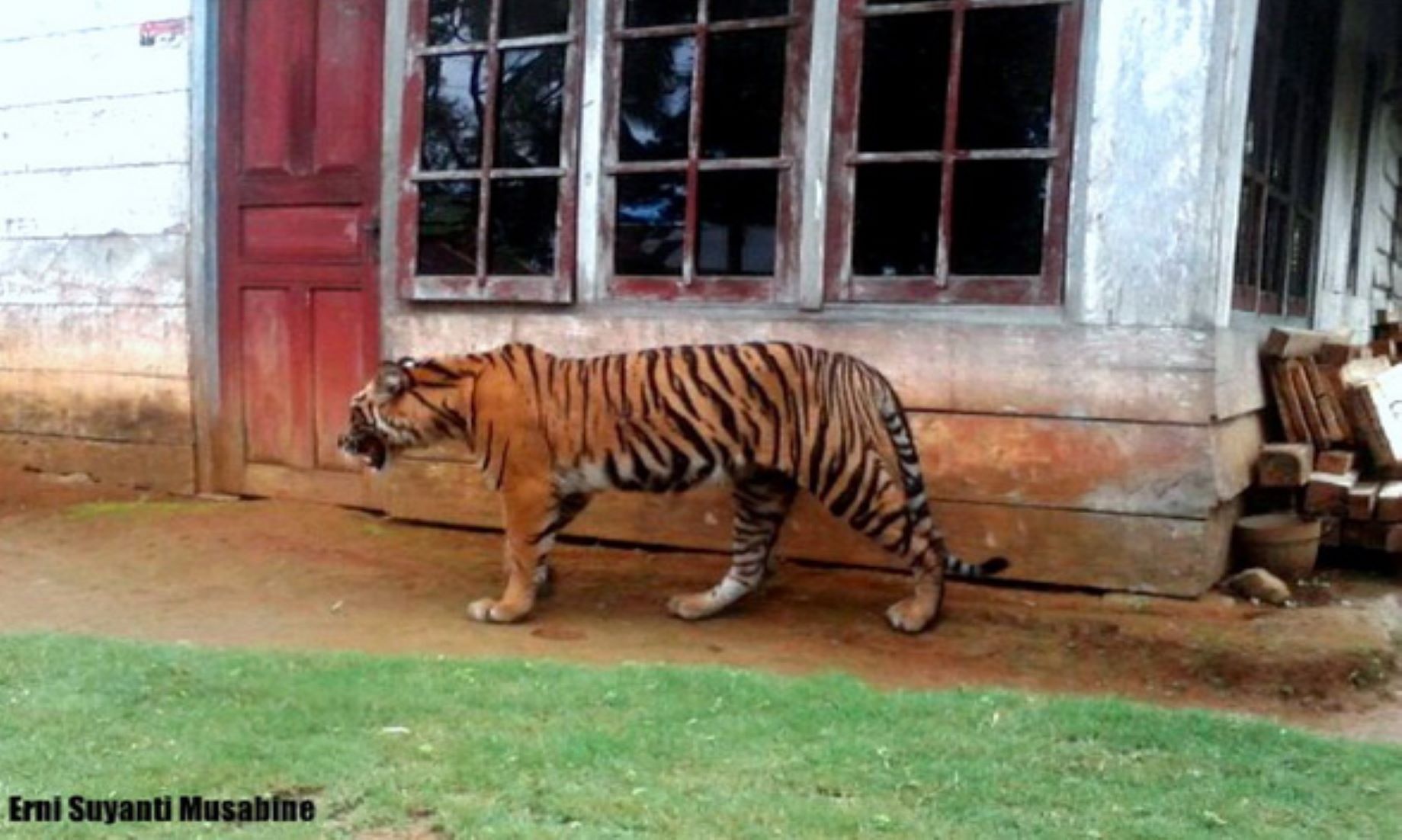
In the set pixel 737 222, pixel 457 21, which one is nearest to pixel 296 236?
pixel 457 21

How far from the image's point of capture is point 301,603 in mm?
5078

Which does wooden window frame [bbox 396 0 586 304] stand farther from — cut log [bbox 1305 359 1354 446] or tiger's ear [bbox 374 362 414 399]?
cut log [bbox 1305 359 1354 446]

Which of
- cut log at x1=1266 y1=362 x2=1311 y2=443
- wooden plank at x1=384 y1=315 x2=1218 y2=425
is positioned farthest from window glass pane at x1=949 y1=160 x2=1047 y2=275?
cut log at x1=1266 y1=362 x2=1311 y2=443

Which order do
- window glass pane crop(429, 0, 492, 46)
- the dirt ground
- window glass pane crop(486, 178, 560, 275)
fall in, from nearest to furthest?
the dirt ground < window glass pane crop(486, 178, 560, 275) < window glass pane crop(429, 0, 492, 46)

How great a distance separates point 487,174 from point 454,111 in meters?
0.40

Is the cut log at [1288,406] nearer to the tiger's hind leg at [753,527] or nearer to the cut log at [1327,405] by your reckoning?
the cut log at [1327,405]

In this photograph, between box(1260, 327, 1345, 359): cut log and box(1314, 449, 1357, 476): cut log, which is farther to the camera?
box(1260, 327, 1345, 359): cut log

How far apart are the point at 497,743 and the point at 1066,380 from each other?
8.99ft

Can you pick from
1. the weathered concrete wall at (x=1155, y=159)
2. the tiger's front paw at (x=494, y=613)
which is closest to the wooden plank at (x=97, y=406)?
the tiger's front paw at (x=494, y=613)

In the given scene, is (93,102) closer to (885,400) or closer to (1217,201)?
(885,400)

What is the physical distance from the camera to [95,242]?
725 centimetres

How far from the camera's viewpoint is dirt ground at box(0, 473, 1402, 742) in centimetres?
411

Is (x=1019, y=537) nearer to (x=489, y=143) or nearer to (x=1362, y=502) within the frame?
(x=1362, y=502)

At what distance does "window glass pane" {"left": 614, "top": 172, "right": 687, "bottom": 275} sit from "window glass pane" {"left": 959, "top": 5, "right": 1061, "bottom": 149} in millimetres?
1285
